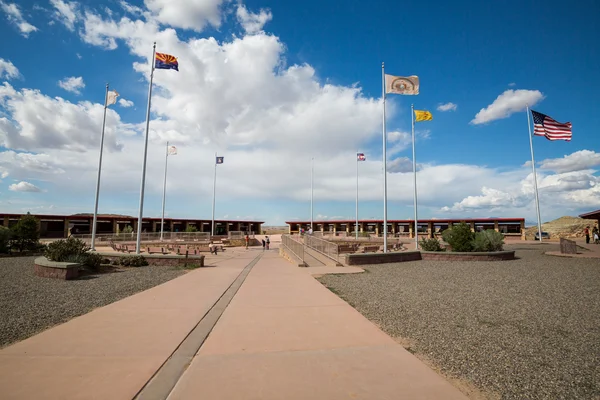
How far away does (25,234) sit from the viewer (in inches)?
796

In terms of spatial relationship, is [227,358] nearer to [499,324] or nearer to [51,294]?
[499,324]

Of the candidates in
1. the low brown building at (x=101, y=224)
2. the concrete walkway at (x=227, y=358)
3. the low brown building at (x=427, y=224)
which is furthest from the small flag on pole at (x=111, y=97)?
the low brown building at (x=427, y=224)

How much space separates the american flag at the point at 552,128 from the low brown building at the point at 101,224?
157 feet

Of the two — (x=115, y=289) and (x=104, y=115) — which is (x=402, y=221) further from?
(x=115, y=289)

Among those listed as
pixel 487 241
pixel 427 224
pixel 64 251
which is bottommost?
pixel 64 251

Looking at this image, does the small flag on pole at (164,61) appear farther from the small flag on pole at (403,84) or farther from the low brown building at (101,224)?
the low brown building at (101,224)

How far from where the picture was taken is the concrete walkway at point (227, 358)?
3301 millimetres

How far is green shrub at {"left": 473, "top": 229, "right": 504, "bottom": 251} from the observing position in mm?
18547

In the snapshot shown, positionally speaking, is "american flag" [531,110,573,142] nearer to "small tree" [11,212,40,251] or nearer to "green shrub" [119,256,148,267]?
"green shrub" [119,256,148,267]

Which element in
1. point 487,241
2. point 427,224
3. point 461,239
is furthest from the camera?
point 427,224

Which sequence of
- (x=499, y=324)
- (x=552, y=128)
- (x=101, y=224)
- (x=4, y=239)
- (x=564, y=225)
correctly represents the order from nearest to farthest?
(x=499, y=324) → (x=4, y=239) → (x=552, y=128) → (x=101, y=224) → (x=564, y=225)

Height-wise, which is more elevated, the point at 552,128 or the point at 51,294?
the point at 552,128

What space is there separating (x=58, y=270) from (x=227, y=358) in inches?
408

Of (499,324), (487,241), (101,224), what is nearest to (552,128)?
(487,241)
